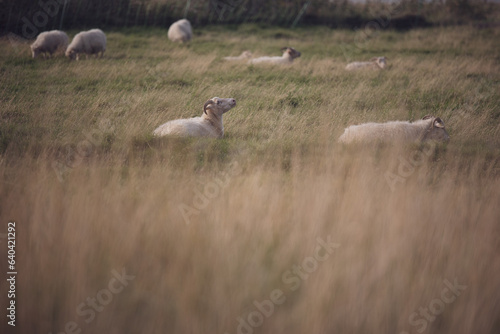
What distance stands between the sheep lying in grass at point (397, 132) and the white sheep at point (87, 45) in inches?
428

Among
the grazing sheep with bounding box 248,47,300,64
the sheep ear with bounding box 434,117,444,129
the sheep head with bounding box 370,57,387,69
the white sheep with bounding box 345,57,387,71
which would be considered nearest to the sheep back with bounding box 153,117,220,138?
the sheep ear with bounding box 434,117,444,129

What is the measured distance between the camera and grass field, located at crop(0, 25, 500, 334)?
2.66 m

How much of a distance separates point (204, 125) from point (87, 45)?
9517 millimetres

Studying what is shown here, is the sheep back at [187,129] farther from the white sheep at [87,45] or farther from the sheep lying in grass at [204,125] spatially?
the white sheep at [87,45]

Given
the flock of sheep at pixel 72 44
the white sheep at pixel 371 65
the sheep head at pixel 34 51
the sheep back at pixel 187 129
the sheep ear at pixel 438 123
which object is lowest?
the sheep head at pixel 34 51

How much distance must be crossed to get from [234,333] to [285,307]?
0.39 meters

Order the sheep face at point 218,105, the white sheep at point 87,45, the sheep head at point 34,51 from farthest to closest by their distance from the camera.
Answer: the white sheep at point 87,45, the sheep head at point 34,51, the sheep face at point 218,105

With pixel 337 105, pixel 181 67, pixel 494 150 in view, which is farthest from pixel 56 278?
pixel 181 67

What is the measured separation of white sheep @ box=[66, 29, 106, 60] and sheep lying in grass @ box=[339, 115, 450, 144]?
10.9 metres

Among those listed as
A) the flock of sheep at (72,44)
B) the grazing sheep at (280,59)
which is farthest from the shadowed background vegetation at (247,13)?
the grazing sheep at (280,59)

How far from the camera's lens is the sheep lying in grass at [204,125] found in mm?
6742

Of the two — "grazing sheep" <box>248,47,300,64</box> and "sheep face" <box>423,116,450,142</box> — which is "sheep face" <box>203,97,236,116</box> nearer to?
"sheep face" <box>423,116,450,142</box>

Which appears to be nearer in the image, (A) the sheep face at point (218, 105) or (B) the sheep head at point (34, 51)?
(A) the sheep face at point (218, 105)

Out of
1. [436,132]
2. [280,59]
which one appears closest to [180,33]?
[280,59]
